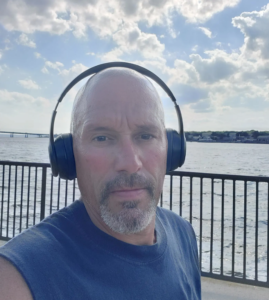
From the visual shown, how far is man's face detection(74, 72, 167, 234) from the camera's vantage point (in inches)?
46.5

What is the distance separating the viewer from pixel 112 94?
126 centimetres

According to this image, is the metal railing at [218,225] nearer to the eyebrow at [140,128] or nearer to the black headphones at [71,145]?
the black headphones at [71,145]

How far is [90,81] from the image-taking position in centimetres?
138

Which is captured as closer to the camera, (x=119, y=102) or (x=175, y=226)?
(x=119, y=102)

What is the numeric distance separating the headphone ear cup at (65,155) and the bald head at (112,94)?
1.9 inches

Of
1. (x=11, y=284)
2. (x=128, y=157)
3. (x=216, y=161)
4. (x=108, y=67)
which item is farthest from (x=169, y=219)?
(x=216, y=161)

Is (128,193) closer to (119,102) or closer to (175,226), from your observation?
(119,102)

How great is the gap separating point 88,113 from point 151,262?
65 centimetres

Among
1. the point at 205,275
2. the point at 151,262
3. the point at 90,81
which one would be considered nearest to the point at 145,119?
the point at 90,81

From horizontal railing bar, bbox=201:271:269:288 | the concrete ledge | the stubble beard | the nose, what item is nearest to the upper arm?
the stubble beard

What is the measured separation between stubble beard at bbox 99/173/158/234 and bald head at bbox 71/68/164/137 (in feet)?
0.96

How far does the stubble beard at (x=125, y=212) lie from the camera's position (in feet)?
3.81

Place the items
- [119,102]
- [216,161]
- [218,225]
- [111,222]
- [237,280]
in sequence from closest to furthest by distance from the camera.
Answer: [111,222] < [119,102] < [237,280] < [218,225] < [216,161]

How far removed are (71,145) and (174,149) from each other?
→ 534 millimetres
